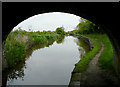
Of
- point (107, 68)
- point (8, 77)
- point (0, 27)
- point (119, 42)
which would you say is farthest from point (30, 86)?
point (119, 42)

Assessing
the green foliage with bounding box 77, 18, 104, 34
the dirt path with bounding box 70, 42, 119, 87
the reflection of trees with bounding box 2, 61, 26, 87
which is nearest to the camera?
the dirt path with bounding box 70, 42, 119, 87

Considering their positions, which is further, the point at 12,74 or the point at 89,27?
the point at 89,27

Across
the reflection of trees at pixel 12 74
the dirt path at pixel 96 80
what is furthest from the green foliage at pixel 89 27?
the reflection of trees at pixel 12 74

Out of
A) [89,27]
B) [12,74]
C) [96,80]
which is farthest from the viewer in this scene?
[89,27]

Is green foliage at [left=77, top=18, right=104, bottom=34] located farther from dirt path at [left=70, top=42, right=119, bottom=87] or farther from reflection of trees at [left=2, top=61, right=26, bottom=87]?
reflection of trees at [left=2, top=61, right=26, bottom=87]

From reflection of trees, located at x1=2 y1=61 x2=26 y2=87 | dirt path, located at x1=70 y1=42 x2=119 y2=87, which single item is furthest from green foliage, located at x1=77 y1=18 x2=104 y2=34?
reflection of trees, located at x1=2 y1=61 x2=26 y2=87

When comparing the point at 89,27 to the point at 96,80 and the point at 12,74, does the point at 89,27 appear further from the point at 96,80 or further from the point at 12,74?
the point at 96,80

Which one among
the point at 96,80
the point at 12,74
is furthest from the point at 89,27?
the point at 96,80

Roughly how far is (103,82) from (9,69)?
486 cm

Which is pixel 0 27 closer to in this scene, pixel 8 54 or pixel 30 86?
pixel 30 86

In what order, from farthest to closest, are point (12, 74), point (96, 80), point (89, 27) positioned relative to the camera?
1. point (89, 27)
2. point (12, 74)
3. point (96, 80)

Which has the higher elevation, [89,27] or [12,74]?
[89,27]

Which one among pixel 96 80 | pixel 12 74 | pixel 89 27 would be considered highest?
pixel 89 27

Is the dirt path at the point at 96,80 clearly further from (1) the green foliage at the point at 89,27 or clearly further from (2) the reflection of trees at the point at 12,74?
(1) the green foliage at the point at 89,27
